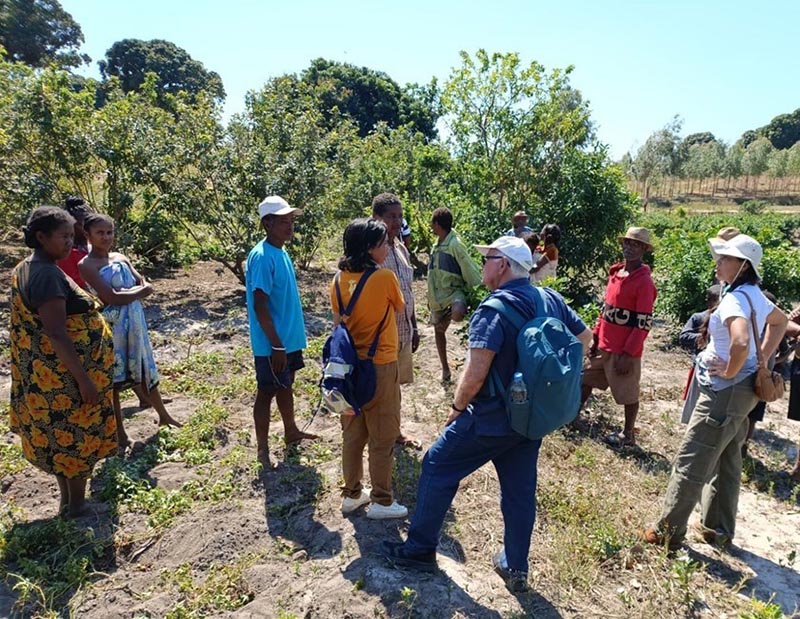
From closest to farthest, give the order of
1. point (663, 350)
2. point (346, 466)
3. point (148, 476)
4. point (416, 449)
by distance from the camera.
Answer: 1. point (346, 466)
2. point (148, 476)
3. point (416, 449)
4. point (663, 350)

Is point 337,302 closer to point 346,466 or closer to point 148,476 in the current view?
point 346,466

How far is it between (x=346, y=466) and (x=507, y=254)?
164 centimetres

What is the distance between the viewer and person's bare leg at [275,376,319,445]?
13.0ft

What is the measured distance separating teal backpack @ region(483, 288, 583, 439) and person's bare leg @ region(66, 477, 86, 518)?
2729 mm

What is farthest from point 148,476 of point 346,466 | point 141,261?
point 141,261

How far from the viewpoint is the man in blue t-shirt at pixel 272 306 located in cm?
351

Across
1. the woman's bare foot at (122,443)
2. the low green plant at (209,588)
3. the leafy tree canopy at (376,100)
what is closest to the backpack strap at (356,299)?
the low green plant at (209,588)

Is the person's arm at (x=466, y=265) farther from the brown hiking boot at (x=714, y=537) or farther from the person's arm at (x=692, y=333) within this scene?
the brown hiking boot at (x=714, y=537)

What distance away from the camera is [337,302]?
3088mm

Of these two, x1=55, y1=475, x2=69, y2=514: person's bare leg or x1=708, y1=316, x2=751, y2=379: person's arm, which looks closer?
x1=708, y1=316, x2=751, y2=379: person's arm

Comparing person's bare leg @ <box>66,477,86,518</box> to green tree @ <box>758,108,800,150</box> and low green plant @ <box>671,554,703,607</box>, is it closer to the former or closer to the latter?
low green plant @ <box>671,554,703,607</box>

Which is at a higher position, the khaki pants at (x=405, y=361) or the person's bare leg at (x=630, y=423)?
the khaki pants at (x=405, y=361)

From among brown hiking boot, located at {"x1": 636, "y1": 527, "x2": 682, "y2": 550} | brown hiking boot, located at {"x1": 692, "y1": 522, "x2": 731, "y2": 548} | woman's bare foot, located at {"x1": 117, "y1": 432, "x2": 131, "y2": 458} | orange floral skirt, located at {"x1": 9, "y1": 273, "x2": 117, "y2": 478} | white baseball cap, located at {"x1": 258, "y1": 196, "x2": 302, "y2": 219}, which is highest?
white baseball cap, located at {"x1": 258, "y1": 196, "x2": 302, "y2": 219}

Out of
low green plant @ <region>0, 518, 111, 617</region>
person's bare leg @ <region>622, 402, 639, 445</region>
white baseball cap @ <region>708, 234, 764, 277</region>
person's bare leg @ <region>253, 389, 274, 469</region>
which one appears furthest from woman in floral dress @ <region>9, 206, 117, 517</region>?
person's bare leg @ <region>622, 402, 639, 445</region>
